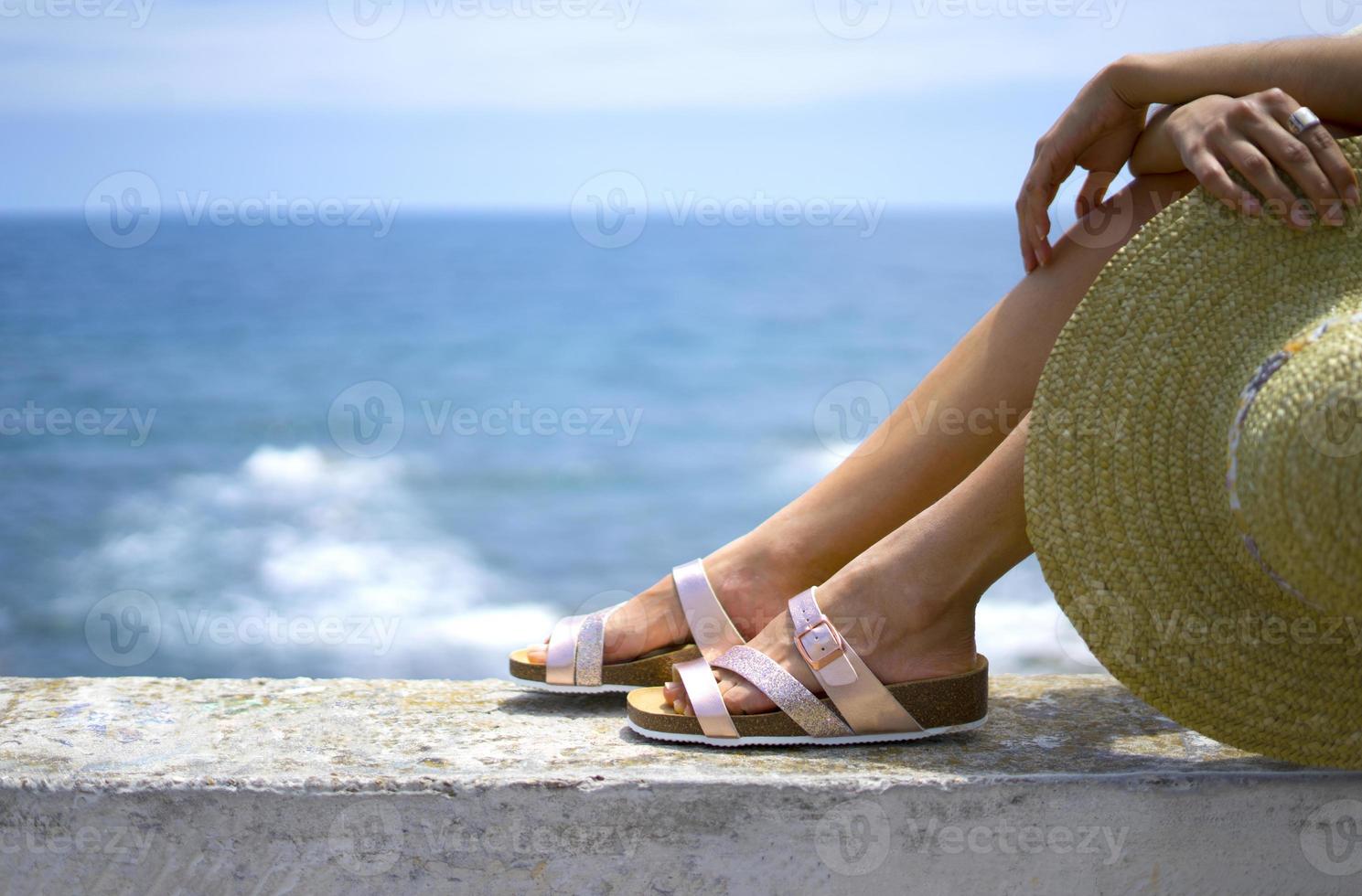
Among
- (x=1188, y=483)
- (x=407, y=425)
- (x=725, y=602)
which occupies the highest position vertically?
(x=407, y=425)

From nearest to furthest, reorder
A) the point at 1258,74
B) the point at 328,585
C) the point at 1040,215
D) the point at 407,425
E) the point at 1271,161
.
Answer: the point at 1271,161
the point at 1258,74
the point at 1040,215
the point at 328,585
the point at 407,425

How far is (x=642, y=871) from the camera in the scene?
1.22 metres

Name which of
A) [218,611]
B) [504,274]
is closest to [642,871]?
[218,611]

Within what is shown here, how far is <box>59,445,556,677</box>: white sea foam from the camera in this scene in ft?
21.9

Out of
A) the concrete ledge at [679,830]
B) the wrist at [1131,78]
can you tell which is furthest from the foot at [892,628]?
the wrist at [1131,78]

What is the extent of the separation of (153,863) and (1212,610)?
1.05m

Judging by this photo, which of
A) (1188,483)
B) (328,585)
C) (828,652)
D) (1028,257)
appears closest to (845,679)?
(828,652)

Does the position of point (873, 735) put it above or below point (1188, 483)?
below

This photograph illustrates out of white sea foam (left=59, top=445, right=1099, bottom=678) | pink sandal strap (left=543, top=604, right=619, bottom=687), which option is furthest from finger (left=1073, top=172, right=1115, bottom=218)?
white sea foam (left=59, top=445, right=1099, bottom=678)

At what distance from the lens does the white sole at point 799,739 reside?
4.33ft

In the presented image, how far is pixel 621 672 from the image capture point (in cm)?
151

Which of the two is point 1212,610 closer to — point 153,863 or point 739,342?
point 153,863

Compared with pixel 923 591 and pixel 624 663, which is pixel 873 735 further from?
pixel 624 663

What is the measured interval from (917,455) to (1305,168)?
0.52 metres
